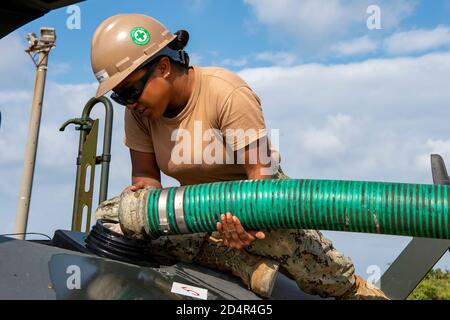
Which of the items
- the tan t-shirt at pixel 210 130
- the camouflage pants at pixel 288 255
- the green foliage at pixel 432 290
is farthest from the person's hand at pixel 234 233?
the green foliage at pixel 432 290

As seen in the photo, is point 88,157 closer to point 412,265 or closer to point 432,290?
point 412,265

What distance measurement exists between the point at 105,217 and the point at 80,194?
1673 mm

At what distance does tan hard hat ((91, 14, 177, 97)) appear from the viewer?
279cm

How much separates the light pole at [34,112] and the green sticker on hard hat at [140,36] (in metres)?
5.13

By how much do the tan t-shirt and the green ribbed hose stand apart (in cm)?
28

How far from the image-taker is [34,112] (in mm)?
8797

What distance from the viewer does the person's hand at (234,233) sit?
2.56 meters

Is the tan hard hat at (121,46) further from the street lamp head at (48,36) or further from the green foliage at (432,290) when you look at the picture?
the street lamp head at (48,36)

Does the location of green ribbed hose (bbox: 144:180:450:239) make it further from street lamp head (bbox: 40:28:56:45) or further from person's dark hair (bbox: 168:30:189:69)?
street lamp head (bbox: 40:28:56:45)

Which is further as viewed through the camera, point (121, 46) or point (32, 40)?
point (32, 40)

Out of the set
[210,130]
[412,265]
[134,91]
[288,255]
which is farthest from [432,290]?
[134,91]

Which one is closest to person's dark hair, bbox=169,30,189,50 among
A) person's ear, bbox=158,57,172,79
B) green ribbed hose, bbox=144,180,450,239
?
person's ear, bbox=158,57,172,79

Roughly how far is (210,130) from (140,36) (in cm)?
48
